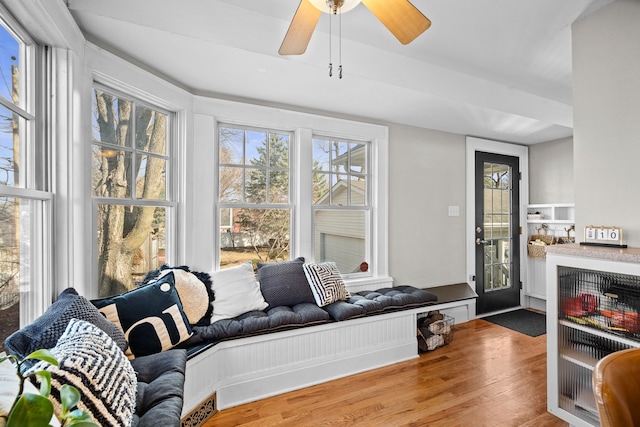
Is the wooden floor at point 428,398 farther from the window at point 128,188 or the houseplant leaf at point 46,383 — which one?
the houseplant leaf at point 46,383

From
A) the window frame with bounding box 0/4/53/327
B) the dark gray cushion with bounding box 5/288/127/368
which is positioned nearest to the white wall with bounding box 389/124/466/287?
the dark gray cushion with bounding box 5/288/127/368

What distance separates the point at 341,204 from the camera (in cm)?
309

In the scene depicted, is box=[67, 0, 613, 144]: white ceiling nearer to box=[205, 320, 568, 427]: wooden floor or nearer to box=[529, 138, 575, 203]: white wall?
box=[529, 138, 575, 203]: white wall

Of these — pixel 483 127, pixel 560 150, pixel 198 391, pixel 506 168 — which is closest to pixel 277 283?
pixel 198 391

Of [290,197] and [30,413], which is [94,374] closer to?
[30,413]

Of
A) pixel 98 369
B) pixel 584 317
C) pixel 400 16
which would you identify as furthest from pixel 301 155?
pixel 584 317

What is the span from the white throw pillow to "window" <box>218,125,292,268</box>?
0.95ft

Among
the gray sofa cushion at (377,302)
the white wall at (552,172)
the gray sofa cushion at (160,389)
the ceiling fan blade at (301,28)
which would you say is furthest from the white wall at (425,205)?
the gray sofa cushion at (160,389)

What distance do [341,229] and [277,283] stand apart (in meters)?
0.91

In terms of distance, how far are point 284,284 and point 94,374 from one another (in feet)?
5.28

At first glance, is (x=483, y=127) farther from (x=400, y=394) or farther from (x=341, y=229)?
(x=400, y=394)

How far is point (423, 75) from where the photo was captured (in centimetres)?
239

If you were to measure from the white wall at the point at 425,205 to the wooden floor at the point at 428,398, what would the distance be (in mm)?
949

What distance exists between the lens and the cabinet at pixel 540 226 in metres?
3.74
